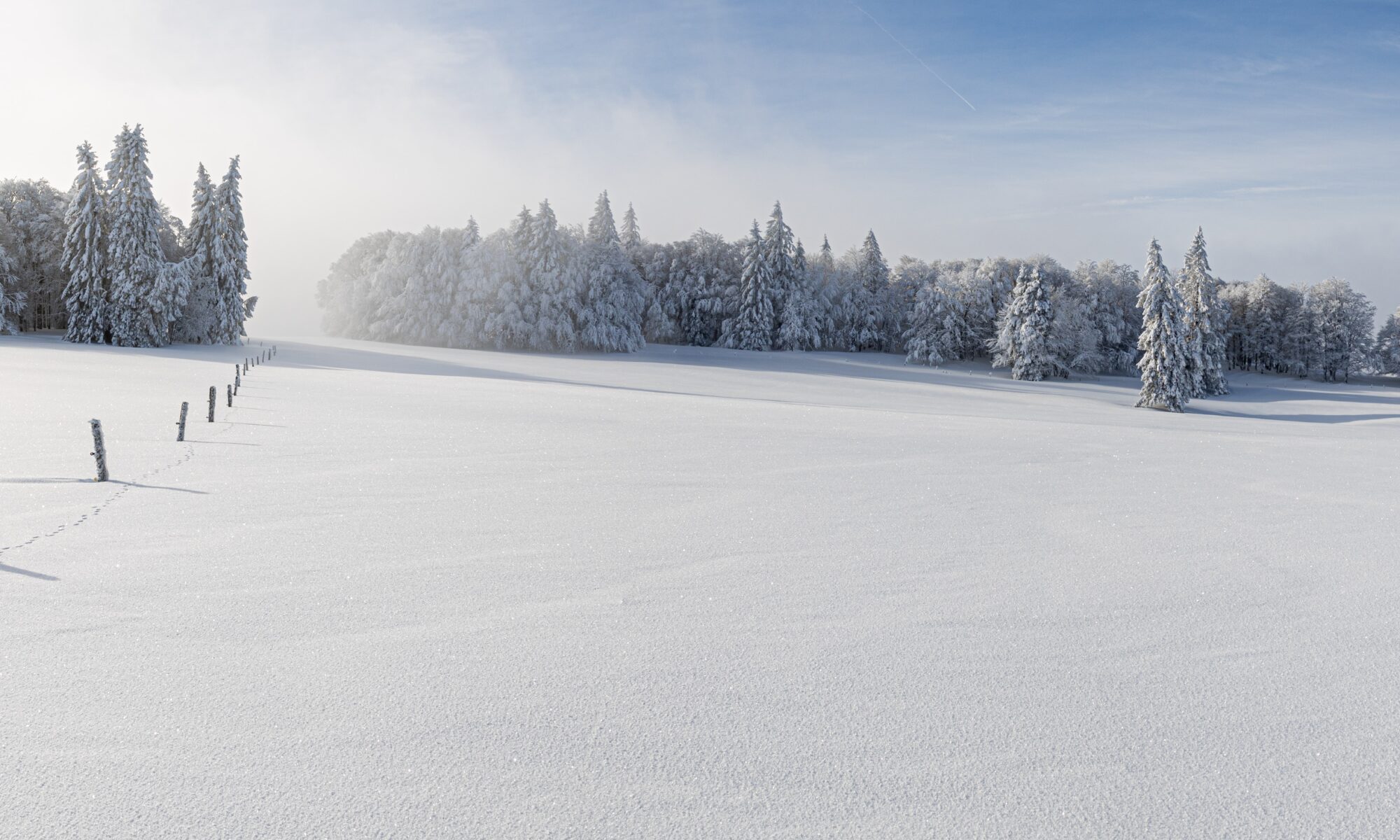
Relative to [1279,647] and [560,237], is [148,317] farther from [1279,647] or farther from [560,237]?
[1279,647]

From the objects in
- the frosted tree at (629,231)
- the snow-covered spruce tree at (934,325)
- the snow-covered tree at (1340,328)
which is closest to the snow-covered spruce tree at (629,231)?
the frosted tree at (629,231)

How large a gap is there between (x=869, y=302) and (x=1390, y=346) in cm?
4594

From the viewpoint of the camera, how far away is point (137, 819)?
3203mm

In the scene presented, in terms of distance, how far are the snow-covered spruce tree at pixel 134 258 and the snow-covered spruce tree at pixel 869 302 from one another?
162ft

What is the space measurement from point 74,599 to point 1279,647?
7701 mm

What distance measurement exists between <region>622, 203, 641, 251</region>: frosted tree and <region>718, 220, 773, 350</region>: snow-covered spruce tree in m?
13.0

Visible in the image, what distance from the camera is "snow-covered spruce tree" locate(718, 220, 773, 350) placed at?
65.8 m

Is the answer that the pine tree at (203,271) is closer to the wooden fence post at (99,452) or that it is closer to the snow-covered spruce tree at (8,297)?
the snow-covered spruce tree at (8,297)

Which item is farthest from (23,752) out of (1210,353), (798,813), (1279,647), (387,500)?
(1210,353)

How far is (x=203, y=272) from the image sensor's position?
163ft

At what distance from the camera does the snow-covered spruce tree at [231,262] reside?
50.1 meters

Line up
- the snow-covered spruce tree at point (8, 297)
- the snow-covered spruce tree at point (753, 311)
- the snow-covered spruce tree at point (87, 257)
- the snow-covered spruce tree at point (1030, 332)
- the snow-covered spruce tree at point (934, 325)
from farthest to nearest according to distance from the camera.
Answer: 1. the snow-covered spruce tree at point (753, 311)
2. the snow-covered spruce tree at point (934, 325)
3. the snow-covered spruce tree at point (1030, 332)
4. the snow-covered spruce tree at point (8, 297)
5. the snow-covered spruce tree at point (87, 257)

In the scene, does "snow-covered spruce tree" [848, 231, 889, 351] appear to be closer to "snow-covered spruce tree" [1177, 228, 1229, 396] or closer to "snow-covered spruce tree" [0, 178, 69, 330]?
"snow-covered spruce tree" [1177, 228, 1229, 396]

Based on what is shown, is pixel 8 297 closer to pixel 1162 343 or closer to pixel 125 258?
pixel 125 258
